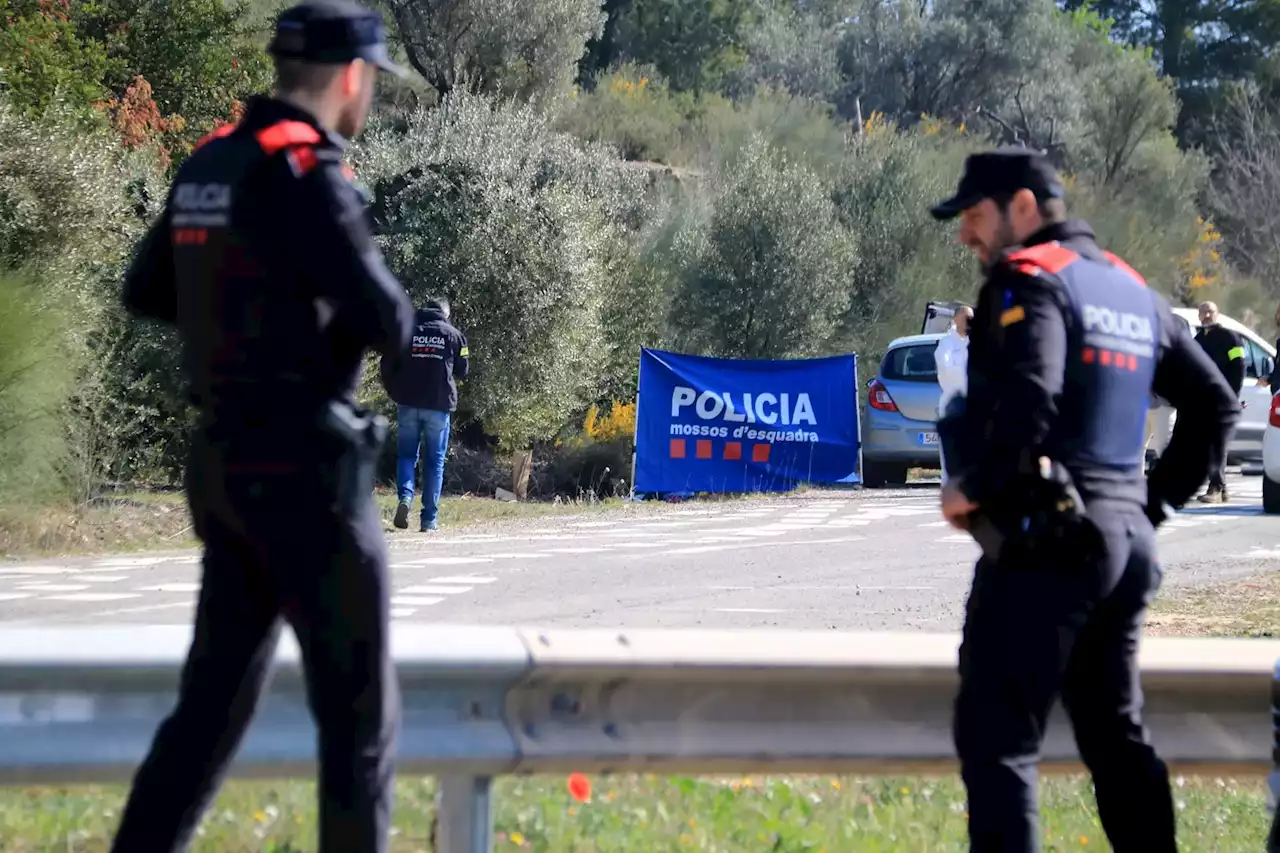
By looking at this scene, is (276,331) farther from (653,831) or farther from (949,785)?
(949,785)

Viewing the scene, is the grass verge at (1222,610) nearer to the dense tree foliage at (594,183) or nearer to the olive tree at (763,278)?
the dense tree foliage at (594,183)

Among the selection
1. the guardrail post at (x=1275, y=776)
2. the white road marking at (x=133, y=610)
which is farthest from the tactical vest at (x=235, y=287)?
the white road marking at (x=133, y=610)

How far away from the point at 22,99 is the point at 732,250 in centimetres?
1039

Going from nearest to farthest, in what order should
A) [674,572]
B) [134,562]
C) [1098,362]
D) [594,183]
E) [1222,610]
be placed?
[1098,362] < [1222,610] < [674,572] < [134,562] < [594,183]

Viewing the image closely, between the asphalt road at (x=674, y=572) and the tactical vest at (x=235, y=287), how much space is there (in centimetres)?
573

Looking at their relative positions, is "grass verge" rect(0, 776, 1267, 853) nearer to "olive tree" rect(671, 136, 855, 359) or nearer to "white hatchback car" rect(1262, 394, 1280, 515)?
"white hatchback car" rect(1262, 394, 1280, 515)

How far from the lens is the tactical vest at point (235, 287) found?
309 cm

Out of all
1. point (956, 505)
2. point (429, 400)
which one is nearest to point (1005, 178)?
point (956, 505)

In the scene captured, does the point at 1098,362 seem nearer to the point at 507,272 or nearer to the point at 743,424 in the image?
the point at 743,424

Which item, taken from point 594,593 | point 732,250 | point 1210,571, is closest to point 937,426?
point 594,593

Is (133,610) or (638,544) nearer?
(133,610)

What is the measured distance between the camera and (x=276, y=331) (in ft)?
10.1

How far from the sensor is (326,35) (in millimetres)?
3174

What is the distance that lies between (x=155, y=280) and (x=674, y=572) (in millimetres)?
8233
